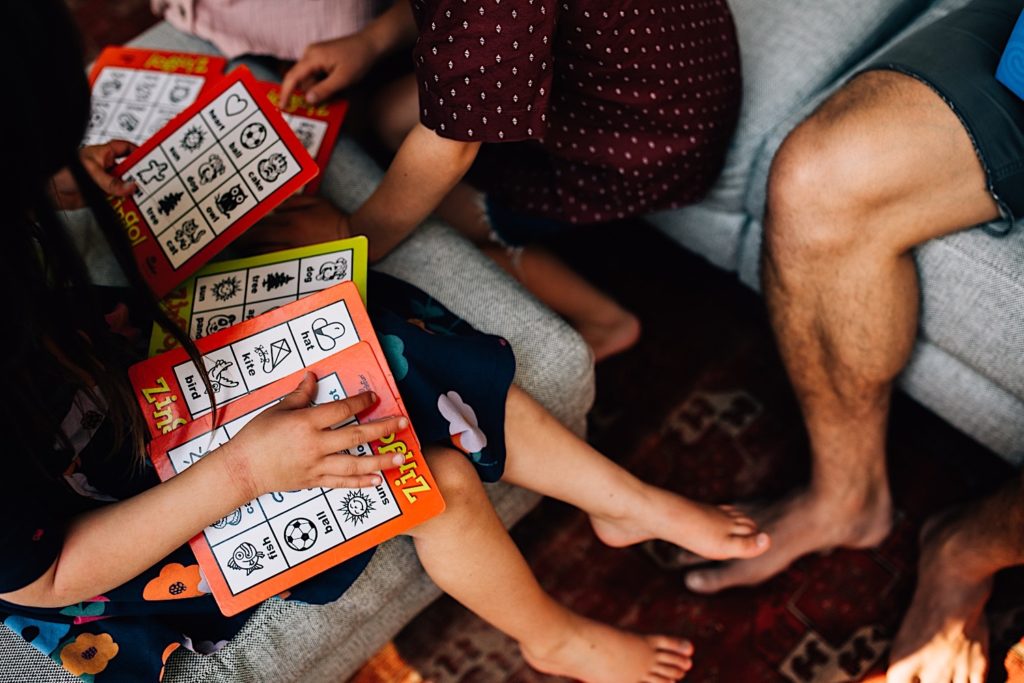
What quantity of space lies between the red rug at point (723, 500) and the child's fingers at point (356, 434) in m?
0.49

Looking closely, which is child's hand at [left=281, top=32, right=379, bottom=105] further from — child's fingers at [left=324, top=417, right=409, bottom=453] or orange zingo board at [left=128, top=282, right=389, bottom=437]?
child's fingers at [left=324, top=417, right=409, bottom=453]

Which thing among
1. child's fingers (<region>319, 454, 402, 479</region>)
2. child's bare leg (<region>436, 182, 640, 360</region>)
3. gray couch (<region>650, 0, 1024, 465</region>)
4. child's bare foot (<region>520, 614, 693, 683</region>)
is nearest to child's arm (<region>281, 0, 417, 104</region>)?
child's bare leg (<region>436, 182, 640, 360</region>)

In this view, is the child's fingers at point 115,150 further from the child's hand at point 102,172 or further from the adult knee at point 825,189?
the adult knee at point 825,189

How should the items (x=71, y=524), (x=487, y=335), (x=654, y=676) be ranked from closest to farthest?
(x=71, y=524)
(x=487, y=335)
(x=654, y=676)

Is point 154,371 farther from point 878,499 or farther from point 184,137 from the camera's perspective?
point 878,499

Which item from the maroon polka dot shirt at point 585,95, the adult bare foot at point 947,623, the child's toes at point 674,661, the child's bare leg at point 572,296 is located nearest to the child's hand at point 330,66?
the child's bare leg at point 572,296

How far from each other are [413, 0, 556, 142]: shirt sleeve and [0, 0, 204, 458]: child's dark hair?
320mm

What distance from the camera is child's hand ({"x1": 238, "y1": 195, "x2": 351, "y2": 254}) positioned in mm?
996

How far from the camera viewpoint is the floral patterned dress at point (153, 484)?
762mm

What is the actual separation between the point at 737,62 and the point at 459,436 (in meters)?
0.61

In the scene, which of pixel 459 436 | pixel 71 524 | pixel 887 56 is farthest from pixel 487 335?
pixel 887 56

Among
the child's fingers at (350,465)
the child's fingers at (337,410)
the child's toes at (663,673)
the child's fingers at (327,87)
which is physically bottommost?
the child's toes at (663,673)

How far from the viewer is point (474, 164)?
1.11 m

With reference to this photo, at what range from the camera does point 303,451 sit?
73 cm
